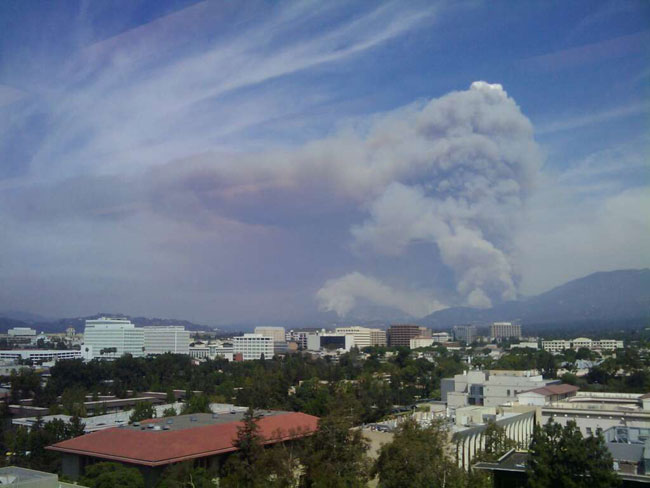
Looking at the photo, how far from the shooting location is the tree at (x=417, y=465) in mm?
11133

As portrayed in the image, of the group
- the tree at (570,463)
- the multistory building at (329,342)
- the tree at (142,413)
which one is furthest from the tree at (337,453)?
the multistory building at (329,342)

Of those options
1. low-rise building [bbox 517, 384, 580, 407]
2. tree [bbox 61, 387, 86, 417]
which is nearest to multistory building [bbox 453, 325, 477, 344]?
low-rise building [bbox 517, 384, 580, 407]

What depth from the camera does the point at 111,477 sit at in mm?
12883

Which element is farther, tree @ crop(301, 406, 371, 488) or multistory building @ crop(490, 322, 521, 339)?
multistory building @ crop(490, 322, 521, 339)

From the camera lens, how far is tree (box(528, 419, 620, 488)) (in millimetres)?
9734

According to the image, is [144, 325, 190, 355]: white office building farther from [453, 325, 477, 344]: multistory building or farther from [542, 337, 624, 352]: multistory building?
[453, 325, 477, 344]: multistory building

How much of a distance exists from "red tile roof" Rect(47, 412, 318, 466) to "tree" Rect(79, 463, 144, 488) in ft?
2.13

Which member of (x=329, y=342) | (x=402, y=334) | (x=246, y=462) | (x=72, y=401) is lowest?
(x=72, y=401)

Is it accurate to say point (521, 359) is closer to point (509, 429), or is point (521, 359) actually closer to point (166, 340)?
point (509, 429)

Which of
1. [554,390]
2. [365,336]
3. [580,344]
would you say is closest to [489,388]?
[554,390]

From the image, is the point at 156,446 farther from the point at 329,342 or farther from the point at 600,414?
the point at 329,342

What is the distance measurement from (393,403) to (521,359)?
1606cm

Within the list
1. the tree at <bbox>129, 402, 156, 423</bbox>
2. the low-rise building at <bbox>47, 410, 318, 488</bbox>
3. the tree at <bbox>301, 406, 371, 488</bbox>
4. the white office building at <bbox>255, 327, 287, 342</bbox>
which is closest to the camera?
the tree at <bbox>301, 406, 371, 488</bbox>

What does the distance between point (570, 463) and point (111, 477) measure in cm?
846
